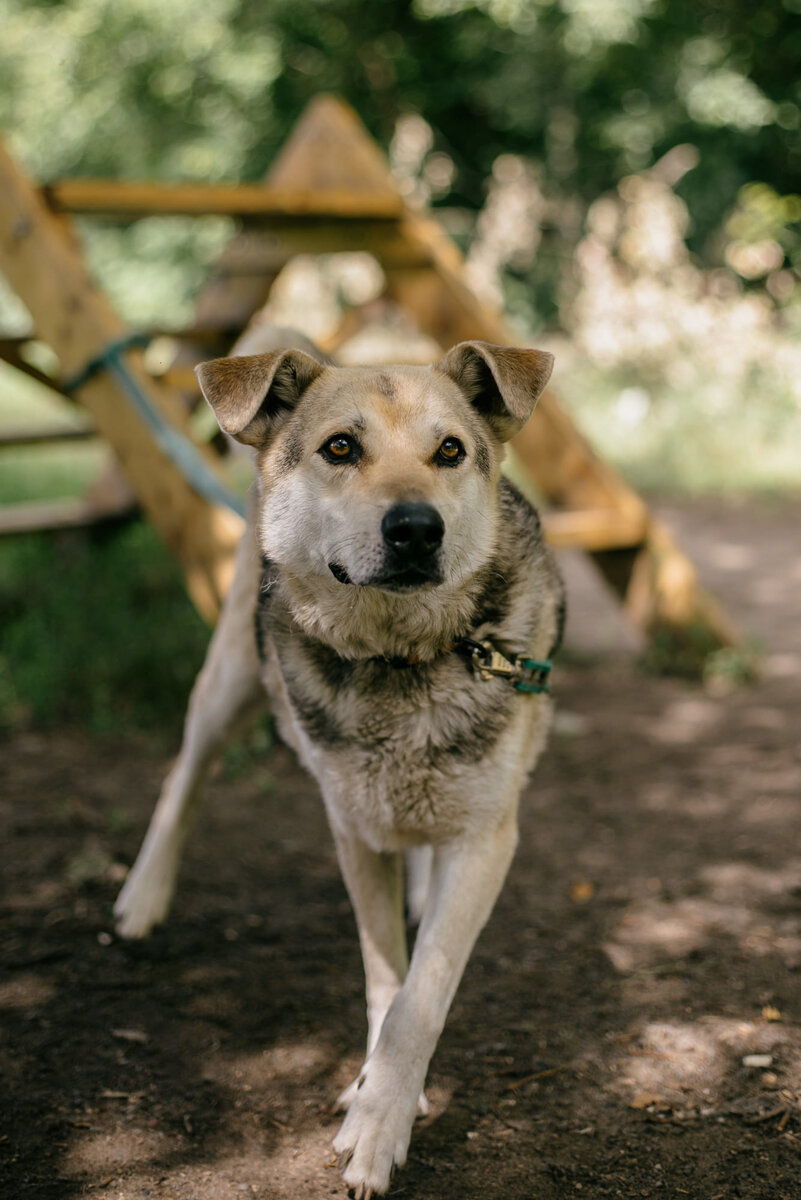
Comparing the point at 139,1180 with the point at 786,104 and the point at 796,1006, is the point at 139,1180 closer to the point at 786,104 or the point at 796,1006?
the point at 796,1006

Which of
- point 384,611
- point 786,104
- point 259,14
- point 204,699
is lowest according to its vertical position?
point 204,699

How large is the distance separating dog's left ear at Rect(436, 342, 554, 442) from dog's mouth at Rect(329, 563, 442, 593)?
0.50m

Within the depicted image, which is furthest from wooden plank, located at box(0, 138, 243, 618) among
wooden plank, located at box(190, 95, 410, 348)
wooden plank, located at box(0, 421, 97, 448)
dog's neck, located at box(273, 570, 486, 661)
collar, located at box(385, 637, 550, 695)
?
collar, located at box(385, 637, 550, 695)

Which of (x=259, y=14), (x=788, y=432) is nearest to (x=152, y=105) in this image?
(x=259, y=14)

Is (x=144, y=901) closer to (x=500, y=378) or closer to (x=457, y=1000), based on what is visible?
(x=457, y=1000)

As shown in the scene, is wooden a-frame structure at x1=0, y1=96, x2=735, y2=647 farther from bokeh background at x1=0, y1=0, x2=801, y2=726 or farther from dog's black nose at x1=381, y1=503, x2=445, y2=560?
bokeh background at x1=0, y1=0, x2=801, y2=726

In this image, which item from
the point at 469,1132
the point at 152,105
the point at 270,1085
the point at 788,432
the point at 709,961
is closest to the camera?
the point at 469,1132

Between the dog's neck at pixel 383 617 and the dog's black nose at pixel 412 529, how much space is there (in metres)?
0.23

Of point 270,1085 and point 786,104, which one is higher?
point 786,104

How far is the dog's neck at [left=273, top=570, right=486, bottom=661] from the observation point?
239cm

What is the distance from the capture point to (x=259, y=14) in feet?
44.3

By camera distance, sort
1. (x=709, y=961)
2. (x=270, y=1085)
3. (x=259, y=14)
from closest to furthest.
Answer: (x=270, y=1085) < (x=709, y=961) < (x=259, y=14)

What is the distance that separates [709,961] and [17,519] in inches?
173

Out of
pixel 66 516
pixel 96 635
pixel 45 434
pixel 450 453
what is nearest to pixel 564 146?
pixel 45 434
